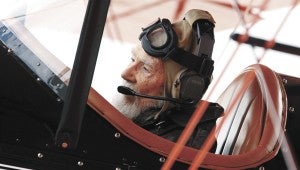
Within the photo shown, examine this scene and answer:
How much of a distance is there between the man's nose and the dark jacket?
14 cm

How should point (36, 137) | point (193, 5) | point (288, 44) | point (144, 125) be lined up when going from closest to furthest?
1. point (36, 137)
2. point (144, 125)
3. point (288, 44)
4. point (193, 5)

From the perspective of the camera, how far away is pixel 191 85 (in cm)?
151

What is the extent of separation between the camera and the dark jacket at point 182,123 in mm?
1463

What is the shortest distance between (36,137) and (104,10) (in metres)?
0.32

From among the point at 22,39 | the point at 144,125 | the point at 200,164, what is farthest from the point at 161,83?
the point at 22,39

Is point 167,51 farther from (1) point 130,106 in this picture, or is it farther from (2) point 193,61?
(1) point 130,106

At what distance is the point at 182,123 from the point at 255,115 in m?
0.22

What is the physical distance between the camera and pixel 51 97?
1032 millimetres

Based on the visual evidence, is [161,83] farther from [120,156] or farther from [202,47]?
[120,156]

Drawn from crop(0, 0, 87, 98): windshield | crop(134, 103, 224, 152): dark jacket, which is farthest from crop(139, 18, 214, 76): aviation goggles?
crop(0, 0, 87, 98): windshield

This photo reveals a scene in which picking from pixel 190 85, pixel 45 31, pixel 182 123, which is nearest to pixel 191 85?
pixel 190 85

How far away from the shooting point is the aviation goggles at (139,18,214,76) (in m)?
1.49

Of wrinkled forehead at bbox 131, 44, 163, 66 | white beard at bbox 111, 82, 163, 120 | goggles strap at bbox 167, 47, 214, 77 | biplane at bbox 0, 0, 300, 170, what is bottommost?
biplane at bbox 0, 0, 300, 170

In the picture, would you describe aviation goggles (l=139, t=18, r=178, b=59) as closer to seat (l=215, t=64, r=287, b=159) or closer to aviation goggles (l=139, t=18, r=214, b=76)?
aviation goggles (l=139, t=18, r=214, b=76)
